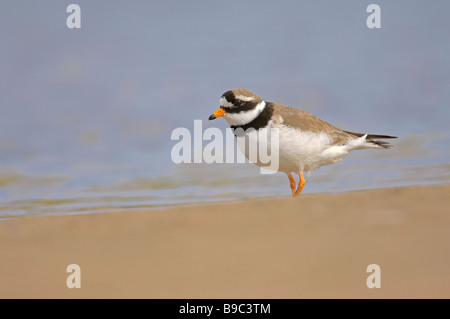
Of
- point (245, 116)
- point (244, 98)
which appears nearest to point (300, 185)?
point (245, 116)

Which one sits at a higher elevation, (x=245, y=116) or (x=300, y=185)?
(x=245, y=116)

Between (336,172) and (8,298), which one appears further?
(336,172)

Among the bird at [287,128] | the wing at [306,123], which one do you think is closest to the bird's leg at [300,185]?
the bird at [287,128]

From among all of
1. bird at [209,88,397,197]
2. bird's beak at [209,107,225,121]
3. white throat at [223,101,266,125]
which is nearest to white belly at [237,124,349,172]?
bird at [209,88,397,197]

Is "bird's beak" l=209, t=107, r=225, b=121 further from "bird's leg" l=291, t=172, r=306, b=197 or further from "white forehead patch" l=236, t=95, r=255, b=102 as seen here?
"bird's leg" l=291, t=172, r=306, b=197

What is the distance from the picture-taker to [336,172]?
272 inches

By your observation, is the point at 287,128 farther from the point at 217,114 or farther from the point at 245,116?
the point at 217,114

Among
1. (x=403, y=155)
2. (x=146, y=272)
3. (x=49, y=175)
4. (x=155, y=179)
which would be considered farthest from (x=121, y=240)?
(x=403, y=155)

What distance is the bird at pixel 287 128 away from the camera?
580 cm

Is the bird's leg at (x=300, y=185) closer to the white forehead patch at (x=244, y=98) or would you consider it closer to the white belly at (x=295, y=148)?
the white belly at (x=295, y=148)

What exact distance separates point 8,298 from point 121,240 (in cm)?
112

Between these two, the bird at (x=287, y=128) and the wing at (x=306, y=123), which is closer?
the bird at (x=287, y=128)

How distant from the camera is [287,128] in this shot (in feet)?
19.1

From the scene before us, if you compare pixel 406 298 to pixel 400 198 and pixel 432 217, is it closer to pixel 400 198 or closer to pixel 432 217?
pixel 432 217
